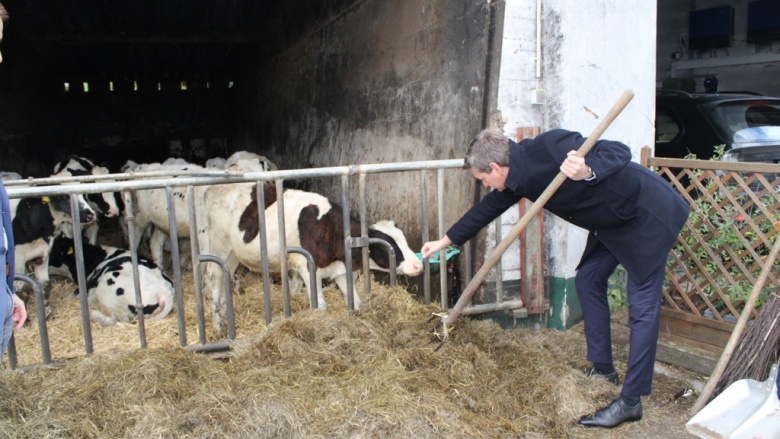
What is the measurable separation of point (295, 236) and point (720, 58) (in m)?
15.0

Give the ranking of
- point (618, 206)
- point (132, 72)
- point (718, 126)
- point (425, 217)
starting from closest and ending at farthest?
point (618, 206)
point (425, 217)
point (718, 126)
point (132, 72)

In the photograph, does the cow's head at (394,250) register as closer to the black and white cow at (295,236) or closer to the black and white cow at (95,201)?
the black and white cow at (295,236)

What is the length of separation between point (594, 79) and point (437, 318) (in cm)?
233

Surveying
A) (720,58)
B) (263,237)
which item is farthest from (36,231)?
(720,58)

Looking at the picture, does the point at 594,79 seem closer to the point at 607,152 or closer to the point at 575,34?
the point at 575,34

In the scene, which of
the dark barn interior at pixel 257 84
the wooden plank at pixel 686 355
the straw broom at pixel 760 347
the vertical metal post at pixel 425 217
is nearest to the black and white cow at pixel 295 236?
the vertical metal post at pixel 425 217

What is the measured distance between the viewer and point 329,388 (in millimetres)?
3633

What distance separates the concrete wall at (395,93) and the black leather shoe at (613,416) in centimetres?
184

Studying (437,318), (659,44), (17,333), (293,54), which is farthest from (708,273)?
(659,44)

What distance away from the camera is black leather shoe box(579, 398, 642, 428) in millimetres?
3629

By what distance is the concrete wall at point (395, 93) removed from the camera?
5.46 meters

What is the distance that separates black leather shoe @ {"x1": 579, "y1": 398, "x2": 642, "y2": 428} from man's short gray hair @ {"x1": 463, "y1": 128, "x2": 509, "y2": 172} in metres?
1.53

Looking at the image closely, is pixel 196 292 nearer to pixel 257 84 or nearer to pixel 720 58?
pixel 257 84

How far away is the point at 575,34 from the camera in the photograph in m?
4.97
